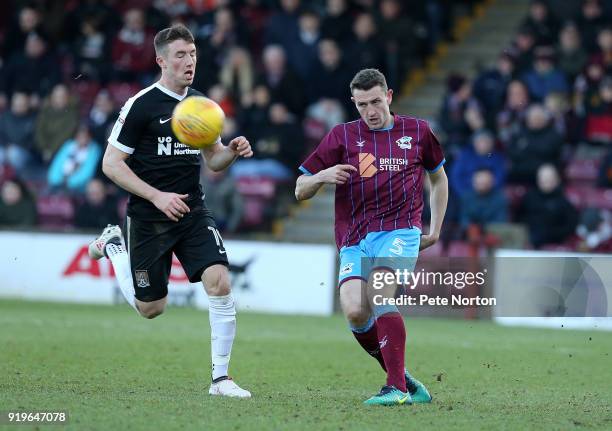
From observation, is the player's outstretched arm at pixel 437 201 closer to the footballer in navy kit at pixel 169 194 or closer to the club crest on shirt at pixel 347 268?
the club crest on shirt at pixel 347 268

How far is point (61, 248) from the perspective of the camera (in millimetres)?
18766

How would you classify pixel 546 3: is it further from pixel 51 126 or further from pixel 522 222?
pixel 51 126

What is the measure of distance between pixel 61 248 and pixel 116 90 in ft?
12.9

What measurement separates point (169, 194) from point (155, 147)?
0.44 metres

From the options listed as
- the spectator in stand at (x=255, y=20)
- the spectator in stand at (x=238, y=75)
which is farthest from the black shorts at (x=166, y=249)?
the spectator in stand at (x=255, y=20)

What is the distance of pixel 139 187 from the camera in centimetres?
888

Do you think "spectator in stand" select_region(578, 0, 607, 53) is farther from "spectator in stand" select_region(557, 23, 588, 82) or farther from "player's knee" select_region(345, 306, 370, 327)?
→ "player's knee" select_region(345, 306, 370, 327)

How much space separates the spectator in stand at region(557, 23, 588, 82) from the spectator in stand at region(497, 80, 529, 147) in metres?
0.81

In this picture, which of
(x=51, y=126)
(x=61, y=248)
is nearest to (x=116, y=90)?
(x=51, y=126)

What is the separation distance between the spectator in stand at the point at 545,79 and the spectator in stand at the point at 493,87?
483 mm

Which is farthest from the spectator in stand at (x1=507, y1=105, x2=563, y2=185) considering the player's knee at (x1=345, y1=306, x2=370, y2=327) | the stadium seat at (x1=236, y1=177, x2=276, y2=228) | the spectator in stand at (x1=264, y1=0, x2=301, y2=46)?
the player's knee at (x1=345, y1=306, x2=370, y2=327)

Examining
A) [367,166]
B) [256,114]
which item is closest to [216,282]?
[367,166]

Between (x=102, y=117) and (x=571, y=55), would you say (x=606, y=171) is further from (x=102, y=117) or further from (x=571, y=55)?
(x=102, y=117)

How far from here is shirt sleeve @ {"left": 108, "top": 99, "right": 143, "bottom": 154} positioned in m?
8.99
